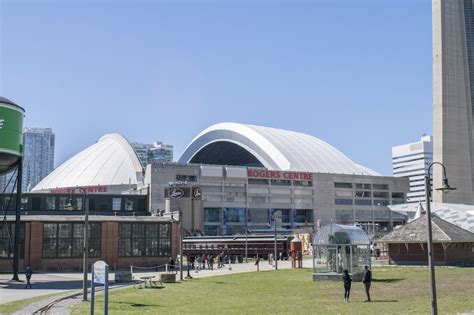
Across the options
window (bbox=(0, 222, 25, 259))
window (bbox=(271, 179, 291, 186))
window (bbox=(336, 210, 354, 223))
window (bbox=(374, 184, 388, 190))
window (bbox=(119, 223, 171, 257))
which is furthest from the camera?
window (bbox=(374, 184, 388, 190))

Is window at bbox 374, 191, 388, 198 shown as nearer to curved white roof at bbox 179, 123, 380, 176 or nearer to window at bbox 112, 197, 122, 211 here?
curved white roof at bbox 179, 123, 380, 176

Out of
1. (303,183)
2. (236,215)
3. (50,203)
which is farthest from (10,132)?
(303,183)

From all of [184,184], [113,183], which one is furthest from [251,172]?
[113,183]

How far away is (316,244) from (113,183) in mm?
111108

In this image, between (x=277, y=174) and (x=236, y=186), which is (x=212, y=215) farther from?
(x=277, y=174)

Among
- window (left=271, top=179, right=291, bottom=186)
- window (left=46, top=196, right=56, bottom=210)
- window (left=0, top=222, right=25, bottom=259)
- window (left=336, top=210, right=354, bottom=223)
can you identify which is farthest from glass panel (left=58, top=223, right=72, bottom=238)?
window (left=336, top=210, right=354, bottom=223)

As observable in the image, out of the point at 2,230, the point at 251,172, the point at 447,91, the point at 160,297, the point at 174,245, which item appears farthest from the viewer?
the point at 251,172

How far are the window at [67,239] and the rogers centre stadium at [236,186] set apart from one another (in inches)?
636

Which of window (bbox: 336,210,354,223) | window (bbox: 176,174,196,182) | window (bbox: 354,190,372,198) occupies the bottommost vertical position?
window (bbox: 336,210,354,223)

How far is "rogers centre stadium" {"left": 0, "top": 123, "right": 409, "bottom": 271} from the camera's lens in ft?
400

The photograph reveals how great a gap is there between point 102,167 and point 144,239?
312ft

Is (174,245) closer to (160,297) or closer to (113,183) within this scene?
(160,297)

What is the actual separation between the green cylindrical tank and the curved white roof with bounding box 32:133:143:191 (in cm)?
9776

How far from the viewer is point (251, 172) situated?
143 meters
